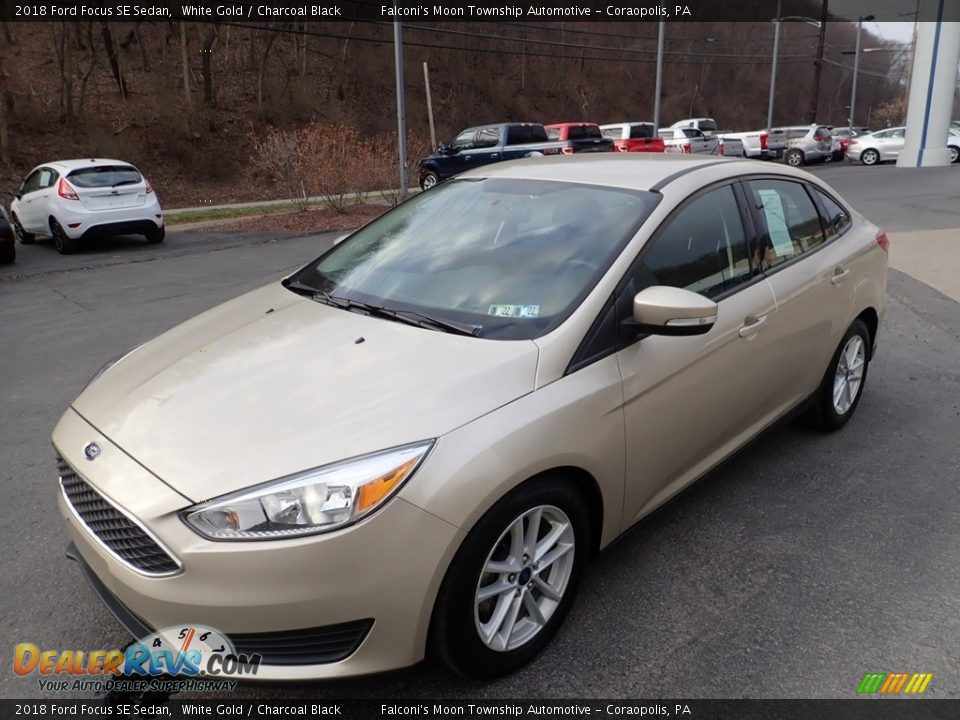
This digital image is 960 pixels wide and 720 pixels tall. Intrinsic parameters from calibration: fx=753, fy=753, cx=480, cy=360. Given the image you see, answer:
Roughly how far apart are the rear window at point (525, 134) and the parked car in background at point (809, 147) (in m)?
15.0

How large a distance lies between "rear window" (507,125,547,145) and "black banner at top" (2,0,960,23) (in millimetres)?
4465

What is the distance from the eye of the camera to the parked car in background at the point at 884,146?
31203 mm

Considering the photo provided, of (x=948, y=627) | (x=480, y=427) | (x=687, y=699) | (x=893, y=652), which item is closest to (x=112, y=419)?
(x=480, y=427)

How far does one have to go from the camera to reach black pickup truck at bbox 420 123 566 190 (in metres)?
21.3

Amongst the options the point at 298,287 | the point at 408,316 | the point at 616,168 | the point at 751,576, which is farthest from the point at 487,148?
the point at 751,576

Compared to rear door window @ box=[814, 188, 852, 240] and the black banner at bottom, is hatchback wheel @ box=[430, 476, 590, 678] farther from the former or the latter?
rear door window @ box=[814, 188, 852, 240]

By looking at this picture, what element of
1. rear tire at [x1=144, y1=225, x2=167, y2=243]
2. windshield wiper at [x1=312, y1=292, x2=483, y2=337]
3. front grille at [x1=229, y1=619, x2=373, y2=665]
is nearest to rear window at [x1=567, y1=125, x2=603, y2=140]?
rear tire at [x1=144, y1=225, x2=167, y2=243]

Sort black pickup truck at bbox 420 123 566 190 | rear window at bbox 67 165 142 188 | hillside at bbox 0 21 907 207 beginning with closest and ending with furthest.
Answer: rear window at bbox 67 165 142 188 → black pickup truck at bbox 420 123 566 190 → hillside at bbox 0 21 907 207

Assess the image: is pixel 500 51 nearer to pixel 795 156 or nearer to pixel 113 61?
pixel 795 156

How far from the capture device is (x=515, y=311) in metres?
2.77

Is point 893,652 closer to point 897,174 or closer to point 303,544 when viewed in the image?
point 303,544

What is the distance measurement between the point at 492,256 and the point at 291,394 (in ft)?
3.71

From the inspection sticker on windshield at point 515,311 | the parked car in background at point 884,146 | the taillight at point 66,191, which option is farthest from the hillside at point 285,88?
the parked car in background at point 884,146

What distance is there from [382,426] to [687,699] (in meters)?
1.34
